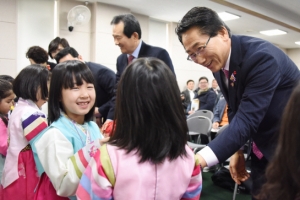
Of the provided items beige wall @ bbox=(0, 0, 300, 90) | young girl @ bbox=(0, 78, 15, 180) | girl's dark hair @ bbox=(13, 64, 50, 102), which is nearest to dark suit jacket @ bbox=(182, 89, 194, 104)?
beige wall @ bbox=(0, 0, 300, 90)

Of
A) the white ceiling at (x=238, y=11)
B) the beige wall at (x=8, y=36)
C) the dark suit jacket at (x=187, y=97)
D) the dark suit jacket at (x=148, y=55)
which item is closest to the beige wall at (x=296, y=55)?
the white ceiling at (x=238, y=11)

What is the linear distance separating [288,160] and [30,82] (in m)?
1.53

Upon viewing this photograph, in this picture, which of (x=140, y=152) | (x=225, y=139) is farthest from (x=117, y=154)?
(x=225, y=139)

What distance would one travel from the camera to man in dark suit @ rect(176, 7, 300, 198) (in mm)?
1098

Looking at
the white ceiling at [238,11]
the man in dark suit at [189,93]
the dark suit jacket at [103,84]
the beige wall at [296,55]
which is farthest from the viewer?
the beige wall at [296,55]

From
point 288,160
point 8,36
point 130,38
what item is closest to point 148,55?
point 130,38

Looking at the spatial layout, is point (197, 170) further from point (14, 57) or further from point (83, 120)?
point (14, 57)

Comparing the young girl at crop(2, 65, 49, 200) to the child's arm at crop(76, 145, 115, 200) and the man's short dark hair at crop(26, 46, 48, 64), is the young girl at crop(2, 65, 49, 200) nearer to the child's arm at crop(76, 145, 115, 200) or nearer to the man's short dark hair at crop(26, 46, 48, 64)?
the child's arm at crop(76, 145, 115, 200)

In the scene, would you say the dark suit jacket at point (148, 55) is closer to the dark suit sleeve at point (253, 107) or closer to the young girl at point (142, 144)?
the dark suit sleeve at point (253, 107)

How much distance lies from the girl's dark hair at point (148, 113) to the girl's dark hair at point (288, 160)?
0.32m

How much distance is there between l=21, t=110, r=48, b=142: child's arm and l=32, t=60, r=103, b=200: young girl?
21 centimetres

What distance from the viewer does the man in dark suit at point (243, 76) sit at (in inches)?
43.2

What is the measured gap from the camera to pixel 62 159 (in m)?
1.08

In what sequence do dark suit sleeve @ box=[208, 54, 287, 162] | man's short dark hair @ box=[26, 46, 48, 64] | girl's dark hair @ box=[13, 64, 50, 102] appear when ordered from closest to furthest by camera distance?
→ dark suit sleeve @ box=[208, 54, 287, 162] < girl's dark hair @ box=[13, 64, 50, 102] < man's short dark hair @ box=[26, 46, 48, 64]
